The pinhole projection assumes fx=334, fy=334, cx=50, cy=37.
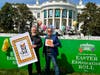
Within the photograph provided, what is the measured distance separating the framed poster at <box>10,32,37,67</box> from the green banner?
3.24 feet

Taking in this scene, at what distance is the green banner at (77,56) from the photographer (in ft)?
35.8

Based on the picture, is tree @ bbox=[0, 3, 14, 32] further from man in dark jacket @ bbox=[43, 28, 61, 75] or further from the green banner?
man in dark jacket @ bbox=[43, 28, 61, 75]

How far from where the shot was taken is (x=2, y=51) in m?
11.1

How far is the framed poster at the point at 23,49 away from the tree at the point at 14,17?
167 ft

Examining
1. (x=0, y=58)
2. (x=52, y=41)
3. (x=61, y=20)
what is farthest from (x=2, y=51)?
(x=61, y=20)

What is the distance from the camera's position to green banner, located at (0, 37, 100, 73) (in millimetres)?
10898

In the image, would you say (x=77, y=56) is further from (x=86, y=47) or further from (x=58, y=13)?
(x=58, y=13)

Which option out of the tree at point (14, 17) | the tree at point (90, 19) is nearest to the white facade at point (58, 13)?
the tree at point (14, 17)

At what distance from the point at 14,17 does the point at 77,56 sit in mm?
54819

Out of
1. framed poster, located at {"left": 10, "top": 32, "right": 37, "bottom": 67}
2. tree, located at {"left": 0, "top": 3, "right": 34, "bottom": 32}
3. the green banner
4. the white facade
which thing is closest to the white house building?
the white facade

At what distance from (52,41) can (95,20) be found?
47684 mm

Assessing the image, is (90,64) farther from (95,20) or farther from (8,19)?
(8,19)

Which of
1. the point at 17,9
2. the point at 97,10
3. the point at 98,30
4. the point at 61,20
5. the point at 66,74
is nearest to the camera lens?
the point at 66,74

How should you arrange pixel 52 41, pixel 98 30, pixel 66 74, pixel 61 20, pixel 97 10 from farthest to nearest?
pixel 61 20 → pixel 97 10 → pixel 98 30 → pixel 66 74 → pixel 52 41
